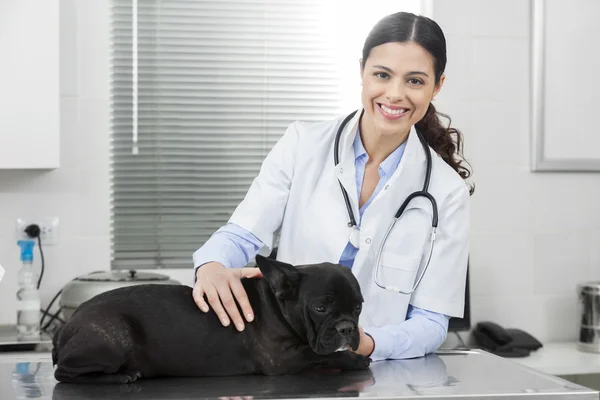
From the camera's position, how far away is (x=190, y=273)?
2771mm

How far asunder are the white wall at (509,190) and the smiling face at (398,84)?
4.42 ft

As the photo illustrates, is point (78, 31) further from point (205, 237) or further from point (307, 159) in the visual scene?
point (307, 159)

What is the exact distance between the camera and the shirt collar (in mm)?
1624

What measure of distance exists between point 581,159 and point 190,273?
1.52m

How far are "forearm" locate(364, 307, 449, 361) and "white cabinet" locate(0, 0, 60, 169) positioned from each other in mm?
1412

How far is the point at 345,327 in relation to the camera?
104 centimetres

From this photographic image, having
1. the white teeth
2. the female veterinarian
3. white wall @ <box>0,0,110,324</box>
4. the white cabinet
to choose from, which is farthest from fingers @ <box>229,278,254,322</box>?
white wall @ <box>0,0,110,324</box>

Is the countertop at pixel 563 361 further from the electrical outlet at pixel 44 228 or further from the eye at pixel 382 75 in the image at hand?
the electrical outlet at pixel 44 228

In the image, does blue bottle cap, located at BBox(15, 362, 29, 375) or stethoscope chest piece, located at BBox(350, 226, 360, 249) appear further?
stethoscope chest piece, located at BBox(350, 226, 360, 249)

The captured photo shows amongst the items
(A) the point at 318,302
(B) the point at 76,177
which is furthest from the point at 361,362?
(B) the point at 76,177

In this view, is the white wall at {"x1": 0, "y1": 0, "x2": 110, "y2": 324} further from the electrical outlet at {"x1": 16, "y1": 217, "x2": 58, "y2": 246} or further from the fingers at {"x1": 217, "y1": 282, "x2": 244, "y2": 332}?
the fingers at {"x1": 217, "y1": 282, "x2": 244, "y2": 332}

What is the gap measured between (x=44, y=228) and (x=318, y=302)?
1.84 m

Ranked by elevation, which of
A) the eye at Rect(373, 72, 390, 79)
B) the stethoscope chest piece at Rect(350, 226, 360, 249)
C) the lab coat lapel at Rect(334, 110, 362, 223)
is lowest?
the stethoscope chest piece at Rect(350, 226, 360, 249)

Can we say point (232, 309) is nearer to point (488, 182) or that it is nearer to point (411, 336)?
point (411, 336)
